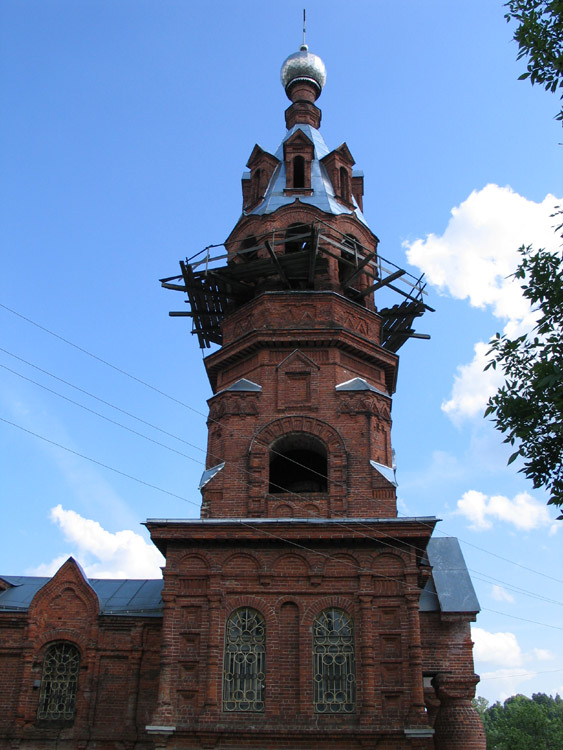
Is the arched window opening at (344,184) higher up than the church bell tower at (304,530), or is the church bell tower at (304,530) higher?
the arched window opening at (344,184)

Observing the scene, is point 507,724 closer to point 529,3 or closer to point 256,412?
point 256,412

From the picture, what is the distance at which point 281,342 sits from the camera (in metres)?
16.5

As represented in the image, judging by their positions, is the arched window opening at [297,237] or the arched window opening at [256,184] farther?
the arched window opening at [256,184]

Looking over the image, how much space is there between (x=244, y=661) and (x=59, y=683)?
4365 millimetres

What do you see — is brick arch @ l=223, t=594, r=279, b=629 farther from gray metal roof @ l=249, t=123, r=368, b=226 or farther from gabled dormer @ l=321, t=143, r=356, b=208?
gabled dormer @ l=321, t=143, r=356, b=208

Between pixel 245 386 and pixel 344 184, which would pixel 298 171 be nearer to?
pixel 344 184

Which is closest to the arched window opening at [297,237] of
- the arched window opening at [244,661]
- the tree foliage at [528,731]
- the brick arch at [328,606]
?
the brick arch at [328,606]

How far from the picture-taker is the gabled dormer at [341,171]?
19.8 meters

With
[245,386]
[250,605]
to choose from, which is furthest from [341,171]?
[250,605]

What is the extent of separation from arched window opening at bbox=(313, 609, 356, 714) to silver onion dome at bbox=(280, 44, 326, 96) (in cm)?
1664

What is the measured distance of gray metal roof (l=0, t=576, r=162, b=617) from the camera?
15938 millimetres

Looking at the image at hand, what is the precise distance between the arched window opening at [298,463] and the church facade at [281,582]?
0.15 feet

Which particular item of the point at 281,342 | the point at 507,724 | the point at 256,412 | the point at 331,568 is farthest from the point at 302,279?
the point at 507,724

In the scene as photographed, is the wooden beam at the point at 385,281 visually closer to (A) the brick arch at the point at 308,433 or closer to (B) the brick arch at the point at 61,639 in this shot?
(A) the brick arch at the point at 308,433
